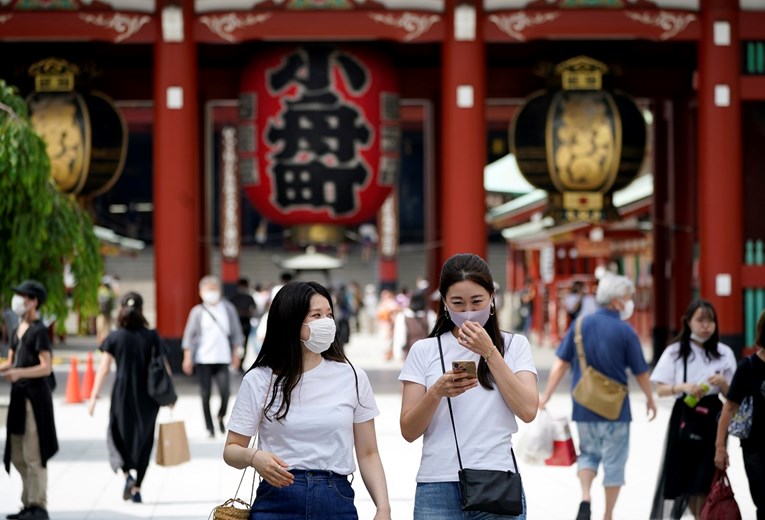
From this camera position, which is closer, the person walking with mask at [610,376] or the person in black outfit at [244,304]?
the person walking with mask at [610,376]

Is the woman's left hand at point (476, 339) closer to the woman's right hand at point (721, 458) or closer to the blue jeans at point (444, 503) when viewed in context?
the blue jeans at point (444, 503)

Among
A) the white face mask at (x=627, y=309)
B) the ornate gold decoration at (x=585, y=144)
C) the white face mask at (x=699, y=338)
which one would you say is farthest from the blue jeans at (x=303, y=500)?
the ornate gold decoration at (x=585, y=144)

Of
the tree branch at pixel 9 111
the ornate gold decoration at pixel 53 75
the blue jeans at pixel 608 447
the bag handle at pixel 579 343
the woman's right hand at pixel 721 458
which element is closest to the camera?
the woman's right hand at pixel 721 458

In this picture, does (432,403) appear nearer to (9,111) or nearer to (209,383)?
(9,111)

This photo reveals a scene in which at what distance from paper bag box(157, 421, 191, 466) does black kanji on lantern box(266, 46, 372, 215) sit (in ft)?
30.0

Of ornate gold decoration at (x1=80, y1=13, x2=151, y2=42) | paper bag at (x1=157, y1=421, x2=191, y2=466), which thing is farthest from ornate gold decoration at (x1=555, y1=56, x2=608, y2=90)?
paper bag at (x1=157, y1=421, x2=191, y2=466)

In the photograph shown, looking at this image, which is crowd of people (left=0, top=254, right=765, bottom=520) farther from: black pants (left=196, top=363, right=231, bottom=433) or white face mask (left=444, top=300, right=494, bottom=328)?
black pants (left=196, top=363, right=231, bottom=433)

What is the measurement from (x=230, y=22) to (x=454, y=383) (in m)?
14.6

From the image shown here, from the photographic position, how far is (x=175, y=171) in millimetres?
19500

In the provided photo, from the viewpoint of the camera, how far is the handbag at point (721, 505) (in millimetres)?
7828

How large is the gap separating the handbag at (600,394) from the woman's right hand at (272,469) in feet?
14.1

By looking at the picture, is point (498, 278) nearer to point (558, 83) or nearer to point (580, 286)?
point (580, 286)

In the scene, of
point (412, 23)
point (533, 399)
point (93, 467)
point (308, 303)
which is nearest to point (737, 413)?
point (533, 399)

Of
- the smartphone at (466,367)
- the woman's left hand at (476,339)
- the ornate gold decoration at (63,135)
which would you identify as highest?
the ornate gold decoration at (63,135)
